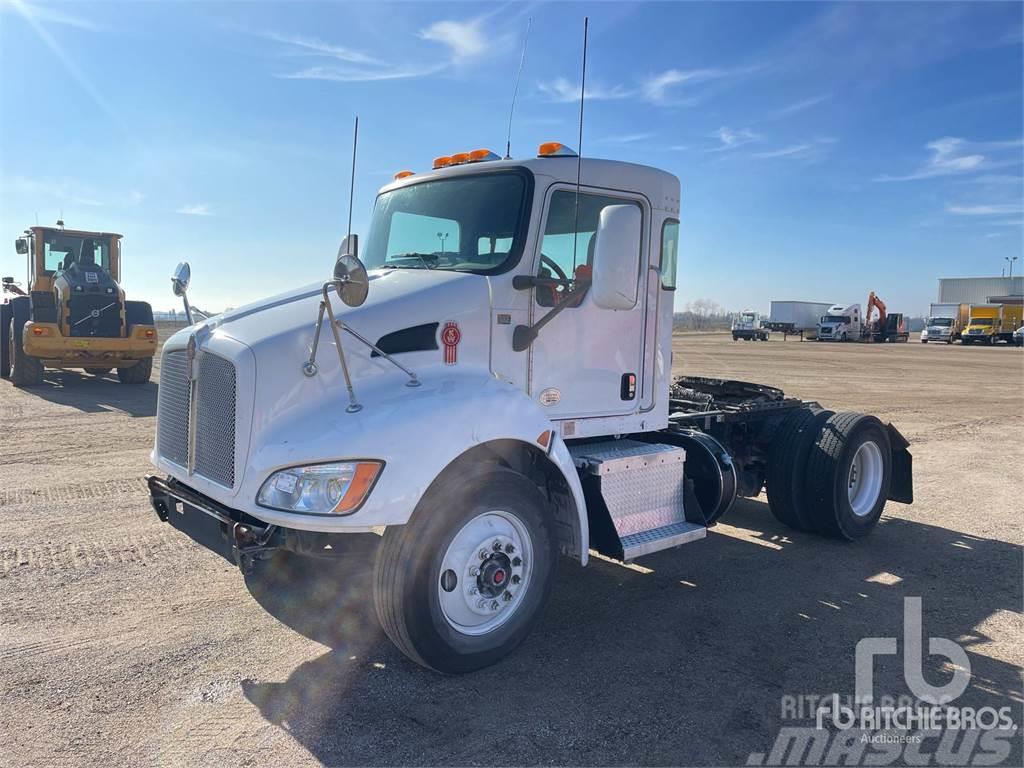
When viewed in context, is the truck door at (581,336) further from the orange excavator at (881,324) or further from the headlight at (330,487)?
the orange excavator at (881,324)

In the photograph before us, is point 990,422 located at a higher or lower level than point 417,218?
lower

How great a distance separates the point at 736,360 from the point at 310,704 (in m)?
28.1

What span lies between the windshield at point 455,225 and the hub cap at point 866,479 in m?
4.12

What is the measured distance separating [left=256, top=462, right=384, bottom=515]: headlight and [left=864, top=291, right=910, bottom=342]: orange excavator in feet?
186

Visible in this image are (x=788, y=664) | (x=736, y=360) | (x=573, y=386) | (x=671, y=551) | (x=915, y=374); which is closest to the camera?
(x=788, y=664)

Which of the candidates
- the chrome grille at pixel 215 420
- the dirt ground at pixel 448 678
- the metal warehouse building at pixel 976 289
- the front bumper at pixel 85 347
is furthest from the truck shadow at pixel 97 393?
the metal warehouse building at pixel 976 289

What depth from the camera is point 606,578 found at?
538cm

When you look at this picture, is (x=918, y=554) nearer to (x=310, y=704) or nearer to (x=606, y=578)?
(x=606, y=578)

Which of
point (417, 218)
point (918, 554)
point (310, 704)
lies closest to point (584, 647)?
point (310, 704)

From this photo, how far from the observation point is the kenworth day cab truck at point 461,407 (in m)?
3.50

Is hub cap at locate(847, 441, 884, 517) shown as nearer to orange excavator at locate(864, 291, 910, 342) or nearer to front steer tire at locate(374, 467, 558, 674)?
front steer tire at locate(374, 467, 558, 674)

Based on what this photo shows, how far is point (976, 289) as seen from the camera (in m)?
84.8

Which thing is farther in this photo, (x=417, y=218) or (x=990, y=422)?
(x=990, y=422)

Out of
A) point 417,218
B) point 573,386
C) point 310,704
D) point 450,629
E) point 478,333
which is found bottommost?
point 310,704
